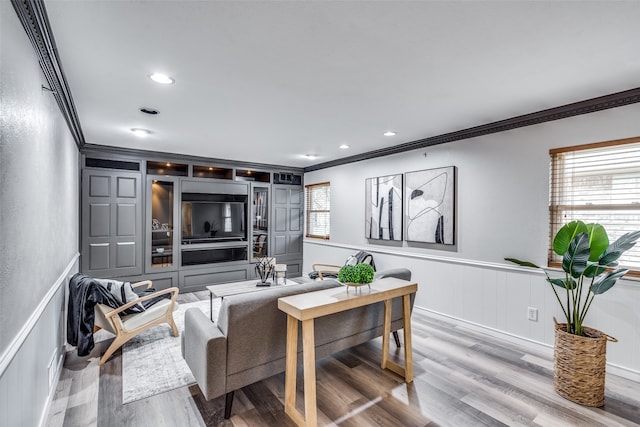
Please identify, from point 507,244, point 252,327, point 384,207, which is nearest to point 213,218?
point 384,207

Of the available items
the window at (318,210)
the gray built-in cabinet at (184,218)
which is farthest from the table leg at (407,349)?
the gray built-in cabinet at (184,218)

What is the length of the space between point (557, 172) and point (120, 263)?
5.83 metres

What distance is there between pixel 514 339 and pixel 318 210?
4.01m

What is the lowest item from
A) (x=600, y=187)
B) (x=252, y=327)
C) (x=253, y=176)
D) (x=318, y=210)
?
(x=252, y=327)

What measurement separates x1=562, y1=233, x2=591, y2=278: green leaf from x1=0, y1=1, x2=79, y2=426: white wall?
3410 mm

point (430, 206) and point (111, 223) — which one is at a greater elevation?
point (430, 206)

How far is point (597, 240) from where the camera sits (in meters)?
2.45

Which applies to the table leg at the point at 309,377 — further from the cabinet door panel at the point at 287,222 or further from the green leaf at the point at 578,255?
the cabinet door panel at the point at 287,222

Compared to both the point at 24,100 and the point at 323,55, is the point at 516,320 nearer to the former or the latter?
the point at 323,55

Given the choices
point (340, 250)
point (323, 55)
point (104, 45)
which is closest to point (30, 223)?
point (104, 45)

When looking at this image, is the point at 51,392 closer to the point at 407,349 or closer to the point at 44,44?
the point at 44,44

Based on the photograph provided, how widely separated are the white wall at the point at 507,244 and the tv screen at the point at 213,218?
10.3ft

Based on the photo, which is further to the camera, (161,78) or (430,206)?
(430,206)

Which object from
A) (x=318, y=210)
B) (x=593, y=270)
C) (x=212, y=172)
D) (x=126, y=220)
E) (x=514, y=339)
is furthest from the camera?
(x=318, y=210)
